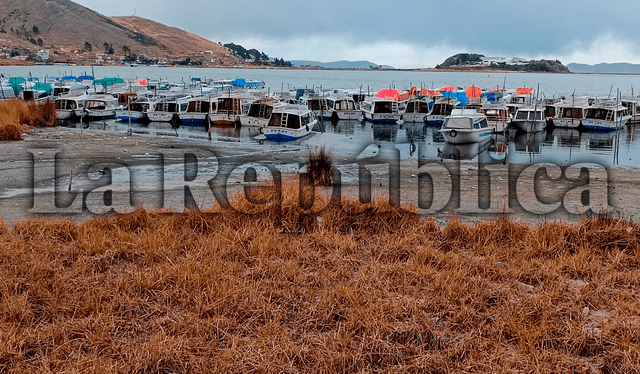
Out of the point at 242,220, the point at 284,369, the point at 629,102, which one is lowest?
the point at 284,369

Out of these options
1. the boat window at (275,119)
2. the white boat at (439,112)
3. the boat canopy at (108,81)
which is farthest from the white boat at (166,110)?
the boat canopy at (108,81)

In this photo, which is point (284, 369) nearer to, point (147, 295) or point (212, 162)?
point (147, 295)

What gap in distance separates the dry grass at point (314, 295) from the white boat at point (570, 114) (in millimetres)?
38254

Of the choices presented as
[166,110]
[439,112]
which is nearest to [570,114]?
[439,112]

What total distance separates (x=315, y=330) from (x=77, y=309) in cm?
257

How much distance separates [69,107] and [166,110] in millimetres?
7859

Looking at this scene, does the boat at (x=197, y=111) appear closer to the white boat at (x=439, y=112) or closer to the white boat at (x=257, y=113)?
the white boat at (x=257, y=113)

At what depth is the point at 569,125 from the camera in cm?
4394

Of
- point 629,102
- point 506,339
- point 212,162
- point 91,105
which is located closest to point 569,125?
point 629,102

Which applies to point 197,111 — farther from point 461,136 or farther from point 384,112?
point 461,136

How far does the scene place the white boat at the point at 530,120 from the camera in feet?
134

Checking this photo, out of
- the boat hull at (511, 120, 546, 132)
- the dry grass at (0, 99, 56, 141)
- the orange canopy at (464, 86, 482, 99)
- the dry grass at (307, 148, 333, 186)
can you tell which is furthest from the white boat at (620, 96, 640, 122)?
the dry grass at (0, 99, 56, 141)

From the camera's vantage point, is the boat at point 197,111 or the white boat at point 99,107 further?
the white boat at point 99,107

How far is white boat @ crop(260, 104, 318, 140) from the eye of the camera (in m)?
33.5
